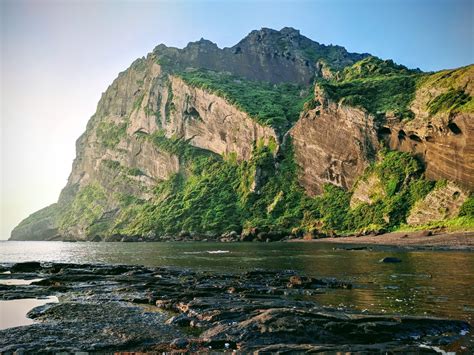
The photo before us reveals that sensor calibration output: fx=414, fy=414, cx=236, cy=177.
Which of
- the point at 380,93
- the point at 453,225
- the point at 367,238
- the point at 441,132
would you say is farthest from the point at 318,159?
the point at 453,225

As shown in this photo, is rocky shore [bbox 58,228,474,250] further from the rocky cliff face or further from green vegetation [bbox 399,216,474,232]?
the rocky cliff face

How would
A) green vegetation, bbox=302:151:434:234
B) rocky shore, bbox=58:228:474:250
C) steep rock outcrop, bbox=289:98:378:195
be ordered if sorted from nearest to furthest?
rocky shore, bbox=58:228:474:250 → green vegetation, bbox=302:151:434:234 → steep rock outcrop, bbox=289:98:378:195

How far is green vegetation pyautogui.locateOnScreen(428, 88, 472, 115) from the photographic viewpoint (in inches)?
3604

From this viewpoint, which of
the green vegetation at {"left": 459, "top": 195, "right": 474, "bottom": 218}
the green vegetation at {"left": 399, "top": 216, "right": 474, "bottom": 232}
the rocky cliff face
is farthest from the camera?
the rocky cliff face

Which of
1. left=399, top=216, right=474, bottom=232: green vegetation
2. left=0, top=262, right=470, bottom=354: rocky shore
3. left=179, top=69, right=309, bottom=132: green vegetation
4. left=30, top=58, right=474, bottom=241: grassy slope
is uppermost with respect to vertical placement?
left=179, top=69, right=309, bottom=132: green vegetation

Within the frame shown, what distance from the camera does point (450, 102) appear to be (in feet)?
312

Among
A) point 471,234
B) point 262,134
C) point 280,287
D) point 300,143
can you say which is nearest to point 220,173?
point 262,134

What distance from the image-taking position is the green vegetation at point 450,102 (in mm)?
91544

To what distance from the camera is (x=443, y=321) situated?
18.0 meters

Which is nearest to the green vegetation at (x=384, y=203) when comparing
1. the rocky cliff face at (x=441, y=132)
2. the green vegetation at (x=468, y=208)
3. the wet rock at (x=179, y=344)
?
the rocky cliff face at (x=441, y=132)

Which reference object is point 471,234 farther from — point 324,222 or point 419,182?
point 324,222

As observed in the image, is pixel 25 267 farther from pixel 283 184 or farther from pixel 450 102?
pixel 283 184

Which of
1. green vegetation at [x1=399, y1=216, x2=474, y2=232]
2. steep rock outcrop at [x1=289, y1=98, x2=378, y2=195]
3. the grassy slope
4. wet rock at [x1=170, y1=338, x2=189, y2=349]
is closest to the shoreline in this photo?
green vegetation at [x1=399, y1=216, x2=474, y2=232]

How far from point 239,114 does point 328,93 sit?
48.1 m
